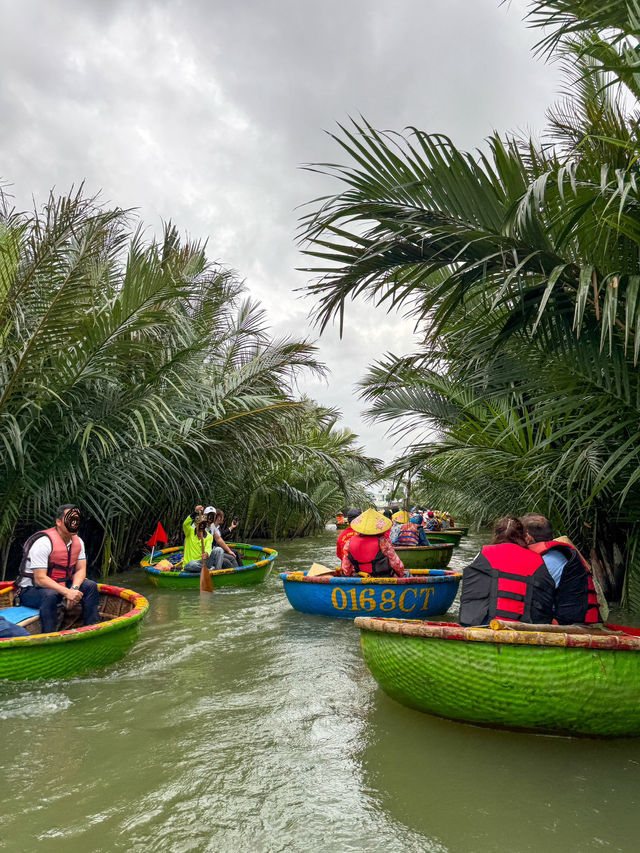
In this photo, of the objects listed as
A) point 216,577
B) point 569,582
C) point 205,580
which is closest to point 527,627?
point 569,582

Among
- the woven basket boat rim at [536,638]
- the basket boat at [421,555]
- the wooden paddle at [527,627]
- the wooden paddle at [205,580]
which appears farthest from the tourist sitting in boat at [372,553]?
the basket boat at [421,555]

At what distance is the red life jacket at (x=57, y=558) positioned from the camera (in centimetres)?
636

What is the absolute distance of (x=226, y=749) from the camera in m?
4.45

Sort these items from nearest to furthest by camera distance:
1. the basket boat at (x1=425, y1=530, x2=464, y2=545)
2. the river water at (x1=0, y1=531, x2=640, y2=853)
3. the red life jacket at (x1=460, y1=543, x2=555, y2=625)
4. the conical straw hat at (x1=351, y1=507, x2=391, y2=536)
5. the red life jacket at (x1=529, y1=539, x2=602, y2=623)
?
the river water at (x1=0, y1=531, x2=640, y2=853)
the red life jacket at (x1=460, y1=543, x2=555, y2=625)
the red life jacket at (x1=529, y1=539, x2=602, y2=623)
the conical straw hat at (x1=351, y1=507, x2=391, y2=536)
the basket boat at (x1=425, y1=530, x2=464, y2=545)

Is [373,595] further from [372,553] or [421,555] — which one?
[421,555]

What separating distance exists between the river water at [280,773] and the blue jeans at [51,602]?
2.03 ft

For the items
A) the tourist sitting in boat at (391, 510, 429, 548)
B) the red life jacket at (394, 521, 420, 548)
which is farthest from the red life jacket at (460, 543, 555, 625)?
the red life jacket at (394, 521, 420, 548)

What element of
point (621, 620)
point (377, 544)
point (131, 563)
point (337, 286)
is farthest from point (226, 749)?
point (131, 563)

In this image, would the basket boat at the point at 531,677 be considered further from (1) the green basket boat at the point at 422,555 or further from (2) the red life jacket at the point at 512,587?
(1) the green basket boat at the point at 422,555

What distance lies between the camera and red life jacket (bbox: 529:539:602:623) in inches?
204

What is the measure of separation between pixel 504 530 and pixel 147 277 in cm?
607

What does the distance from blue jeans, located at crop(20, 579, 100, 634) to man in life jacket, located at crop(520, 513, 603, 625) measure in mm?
4365

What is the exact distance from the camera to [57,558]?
6.38 m

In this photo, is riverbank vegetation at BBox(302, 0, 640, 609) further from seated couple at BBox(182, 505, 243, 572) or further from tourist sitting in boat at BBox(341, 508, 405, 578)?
seated couple at BBox(182, 505, 243, 572)
